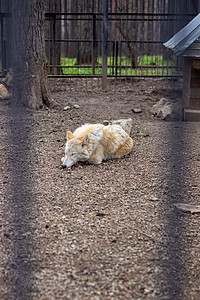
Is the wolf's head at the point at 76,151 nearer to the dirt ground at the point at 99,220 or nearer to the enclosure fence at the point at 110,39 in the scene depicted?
the dirt ground at the point at 99,220

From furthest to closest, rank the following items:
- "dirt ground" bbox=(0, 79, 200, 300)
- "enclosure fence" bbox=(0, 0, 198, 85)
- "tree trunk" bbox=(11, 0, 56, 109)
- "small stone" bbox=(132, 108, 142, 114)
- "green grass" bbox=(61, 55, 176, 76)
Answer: "green grass" bbox=(61, 55, 176, 76) → "enclosure fence" bbox=(0, 0, 198, 85) → "small stone" bbox=(132, 108, 142, 114) → "tree trunk" bbox=(11, 0, 56, 109) → "dirt ground" bbox=(0, 79, 200, 300)

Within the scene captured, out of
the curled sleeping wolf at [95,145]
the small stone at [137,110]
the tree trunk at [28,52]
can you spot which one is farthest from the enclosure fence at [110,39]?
the curled sleeping wolf at [95,145]

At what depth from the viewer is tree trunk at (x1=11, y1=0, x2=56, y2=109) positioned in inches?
261

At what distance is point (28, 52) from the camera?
6719 millimetres

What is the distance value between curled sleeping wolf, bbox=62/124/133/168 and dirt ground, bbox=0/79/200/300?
10 centimetres

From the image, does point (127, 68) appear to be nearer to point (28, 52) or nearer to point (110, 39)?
point (110, 39)

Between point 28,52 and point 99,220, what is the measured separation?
14.8 ft

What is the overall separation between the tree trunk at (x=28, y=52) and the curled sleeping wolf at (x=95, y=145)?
7.98 ft

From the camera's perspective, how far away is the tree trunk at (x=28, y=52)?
6625 millimetres

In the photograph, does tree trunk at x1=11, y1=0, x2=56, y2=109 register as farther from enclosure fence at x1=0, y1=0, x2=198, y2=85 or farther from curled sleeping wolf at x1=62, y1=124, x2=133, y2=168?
enclosure fence at x1=0, y1=0, x2=198, y2=85

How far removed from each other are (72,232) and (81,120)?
3985 mm

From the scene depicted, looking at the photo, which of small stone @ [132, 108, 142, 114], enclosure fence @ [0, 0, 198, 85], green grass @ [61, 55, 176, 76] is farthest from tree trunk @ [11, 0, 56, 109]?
green grass @ [61, 55, 176, 76]

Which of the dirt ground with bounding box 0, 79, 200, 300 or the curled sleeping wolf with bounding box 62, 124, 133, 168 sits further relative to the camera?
the curled sleeping wolf with bounding box 62, 124, 133, 168

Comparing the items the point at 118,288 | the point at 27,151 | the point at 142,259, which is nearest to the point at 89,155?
the point at 27,151
